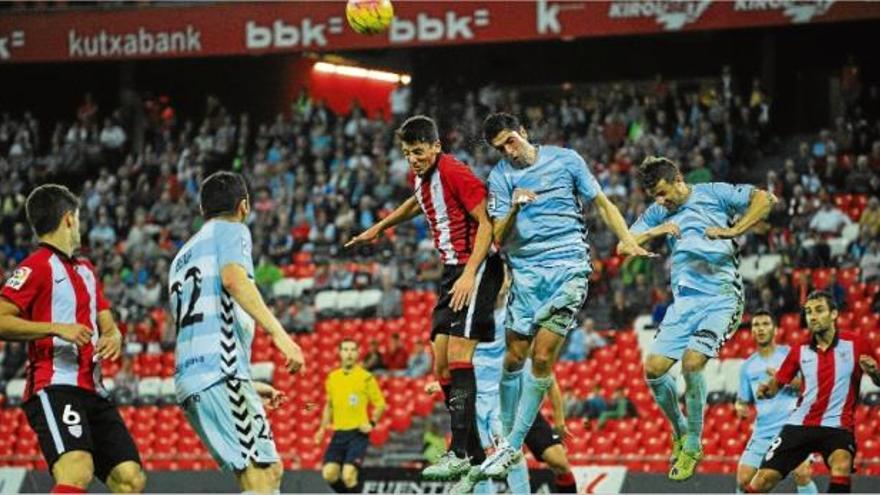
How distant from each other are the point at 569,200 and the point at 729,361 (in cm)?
1138

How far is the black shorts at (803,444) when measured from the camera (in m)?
14.4

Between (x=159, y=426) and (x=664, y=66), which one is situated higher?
(x=664, y=66)

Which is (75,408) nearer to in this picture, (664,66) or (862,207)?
(862,207)

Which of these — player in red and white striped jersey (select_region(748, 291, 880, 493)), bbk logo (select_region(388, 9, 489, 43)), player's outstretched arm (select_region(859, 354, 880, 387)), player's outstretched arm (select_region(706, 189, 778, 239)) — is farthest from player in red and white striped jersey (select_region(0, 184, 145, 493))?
bbk logo (select_region(388, 9, 489, 43))

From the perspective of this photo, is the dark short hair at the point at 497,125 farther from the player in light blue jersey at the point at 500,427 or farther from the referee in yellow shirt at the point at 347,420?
the referee in yellow shirt at the point at 347,420

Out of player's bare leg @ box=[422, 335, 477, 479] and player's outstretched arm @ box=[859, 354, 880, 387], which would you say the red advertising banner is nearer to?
player's outstretched arm @ box=[859, 354, 880, 387]

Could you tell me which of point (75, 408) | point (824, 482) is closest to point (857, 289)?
point (824, 482)

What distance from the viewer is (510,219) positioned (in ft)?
38.6

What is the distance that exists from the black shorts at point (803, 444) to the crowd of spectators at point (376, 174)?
8.02 meters

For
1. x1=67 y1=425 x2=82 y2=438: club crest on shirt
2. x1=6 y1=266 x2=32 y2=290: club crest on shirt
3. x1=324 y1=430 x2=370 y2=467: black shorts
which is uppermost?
x1=6 y1=266 x2=32 y2=290: club crest on shirt

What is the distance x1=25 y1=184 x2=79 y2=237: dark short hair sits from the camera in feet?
33.3

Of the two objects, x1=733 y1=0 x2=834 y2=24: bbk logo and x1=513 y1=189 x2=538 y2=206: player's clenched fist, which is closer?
x1=513 y1=189 x2=538 y2=206: player's clenched fist

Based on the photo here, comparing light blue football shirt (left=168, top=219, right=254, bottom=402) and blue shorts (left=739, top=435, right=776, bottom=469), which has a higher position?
light blue football shirt (left=168, top=219, right=254, bottom=402)

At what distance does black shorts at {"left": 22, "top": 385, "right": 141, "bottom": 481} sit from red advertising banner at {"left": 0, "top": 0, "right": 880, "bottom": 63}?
20.6m
